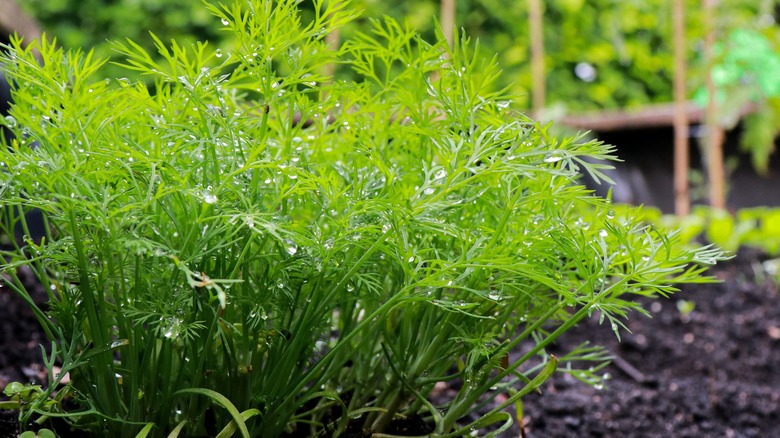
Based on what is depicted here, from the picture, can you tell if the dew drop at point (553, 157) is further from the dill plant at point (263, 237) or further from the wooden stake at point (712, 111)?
the wooden stake at point (712, 111)

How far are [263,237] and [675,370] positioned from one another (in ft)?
6.21

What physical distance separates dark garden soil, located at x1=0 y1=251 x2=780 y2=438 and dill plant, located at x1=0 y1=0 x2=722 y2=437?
0.26 metres

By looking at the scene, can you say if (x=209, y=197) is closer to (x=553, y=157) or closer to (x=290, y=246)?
(x=290, y=246)

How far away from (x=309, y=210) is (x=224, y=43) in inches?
199

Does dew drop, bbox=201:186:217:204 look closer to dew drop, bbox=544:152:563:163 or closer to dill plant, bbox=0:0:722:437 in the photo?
dill plant, bbox=0:0:722:437

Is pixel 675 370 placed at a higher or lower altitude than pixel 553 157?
lower

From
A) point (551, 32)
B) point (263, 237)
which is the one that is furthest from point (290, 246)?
point (551, 32)

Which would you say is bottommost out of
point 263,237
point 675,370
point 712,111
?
point 675,370

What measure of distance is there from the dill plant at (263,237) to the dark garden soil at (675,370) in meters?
0.26

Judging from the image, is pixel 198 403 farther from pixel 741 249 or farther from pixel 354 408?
pixel 741 249

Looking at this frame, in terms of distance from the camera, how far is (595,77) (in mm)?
7270

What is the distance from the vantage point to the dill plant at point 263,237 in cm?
79

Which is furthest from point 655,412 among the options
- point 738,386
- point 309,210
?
point 309,210

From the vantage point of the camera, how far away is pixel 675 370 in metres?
2.37
